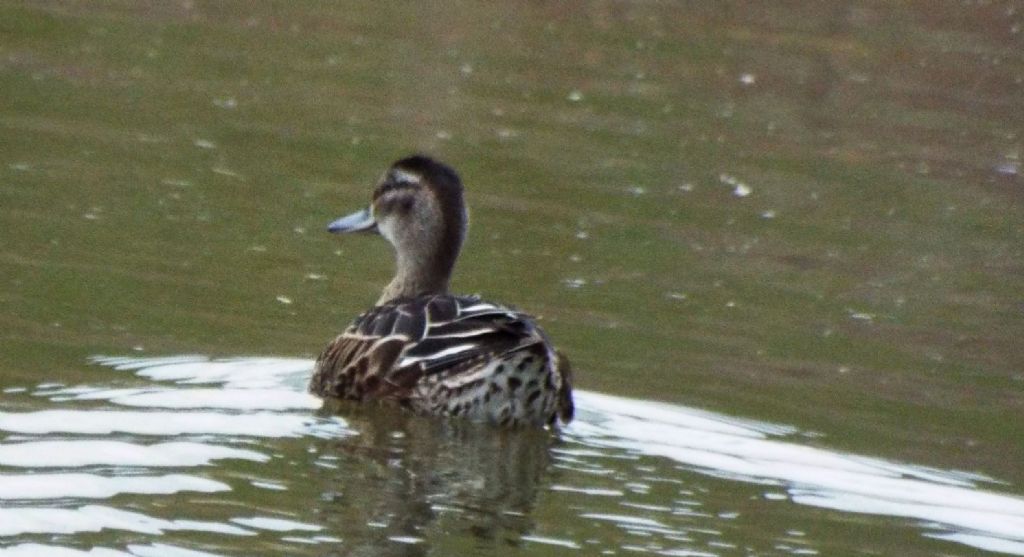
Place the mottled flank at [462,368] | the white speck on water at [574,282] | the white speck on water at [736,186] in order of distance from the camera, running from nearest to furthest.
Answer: the mottled flank at [462,368], the white speck on water at [574,282], the white speck on water at [736,186]

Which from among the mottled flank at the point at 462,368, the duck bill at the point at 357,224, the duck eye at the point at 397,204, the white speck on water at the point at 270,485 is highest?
the duck eye at the point at 397,204

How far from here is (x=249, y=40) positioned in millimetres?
18812

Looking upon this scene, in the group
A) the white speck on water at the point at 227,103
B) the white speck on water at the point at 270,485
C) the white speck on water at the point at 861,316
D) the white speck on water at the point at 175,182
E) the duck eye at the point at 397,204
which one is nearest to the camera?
the white speck on water at the point at 270,485

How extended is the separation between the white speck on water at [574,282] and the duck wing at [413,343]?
7.82ft

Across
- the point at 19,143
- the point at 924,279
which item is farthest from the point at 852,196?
the point at 19,143

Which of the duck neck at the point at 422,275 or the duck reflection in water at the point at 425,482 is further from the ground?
the duck neck at the point at 422,275

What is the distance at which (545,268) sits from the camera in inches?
489

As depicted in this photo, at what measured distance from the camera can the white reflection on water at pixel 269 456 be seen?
23.8 ft

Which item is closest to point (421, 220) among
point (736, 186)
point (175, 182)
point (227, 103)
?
point (175, 182)

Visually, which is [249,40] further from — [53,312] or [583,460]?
[583,460]

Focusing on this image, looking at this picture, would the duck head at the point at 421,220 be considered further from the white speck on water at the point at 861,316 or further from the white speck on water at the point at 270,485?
the white speck on water at the point at 270,485

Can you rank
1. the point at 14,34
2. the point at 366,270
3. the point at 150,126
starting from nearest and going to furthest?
1. the point at 366,270
2. the point at 150,126
3. the point at 14,34

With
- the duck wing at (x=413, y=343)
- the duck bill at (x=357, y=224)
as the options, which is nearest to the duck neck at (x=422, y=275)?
the duck bill at (x=357, y=224)

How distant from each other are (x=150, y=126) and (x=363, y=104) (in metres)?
2.19
